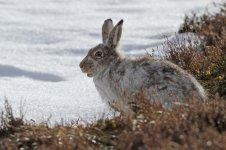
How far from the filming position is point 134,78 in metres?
6.63

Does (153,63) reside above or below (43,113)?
above

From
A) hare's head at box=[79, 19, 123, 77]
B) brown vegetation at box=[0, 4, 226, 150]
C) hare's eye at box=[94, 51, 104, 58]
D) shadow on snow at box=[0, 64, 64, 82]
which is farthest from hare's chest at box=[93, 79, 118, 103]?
shadow on snow at box=[0, 64, 64, 82]

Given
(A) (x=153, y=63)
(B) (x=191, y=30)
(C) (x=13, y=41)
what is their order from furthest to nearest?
1. (C) (x=13, y=41)
2. (B) (x=191, y=30)
3. (A) (x=153, y=63)

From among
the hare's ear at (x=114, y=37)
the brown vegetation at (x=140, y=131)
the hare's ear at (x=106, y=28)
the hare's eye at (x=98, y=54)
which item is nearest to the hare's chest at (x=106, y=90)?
the hare's eye at (x=98, y=54)

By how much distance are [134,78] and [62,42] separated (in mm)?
7673

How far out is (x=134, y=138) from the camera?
4.83 meters

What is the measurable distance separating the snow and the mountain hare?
316mm

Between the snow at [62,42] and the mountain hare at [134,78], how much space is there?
1.04 feet

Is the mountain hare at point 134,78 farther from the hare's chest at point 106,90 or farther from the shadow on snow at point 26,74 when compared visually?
the shadow on snow at point 26,74

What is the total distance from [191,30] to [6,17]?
5.65 m

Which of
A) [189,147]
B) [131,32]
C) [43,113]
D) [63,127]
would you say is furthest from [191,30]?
[189,147]

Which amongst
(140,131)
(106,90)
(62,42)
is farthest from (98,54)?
(62,42)

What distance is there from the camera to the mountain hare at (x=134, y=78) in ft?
20.7

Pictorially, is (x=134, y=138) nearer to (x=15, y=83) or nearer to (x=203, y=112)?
(x=203, y=112)
